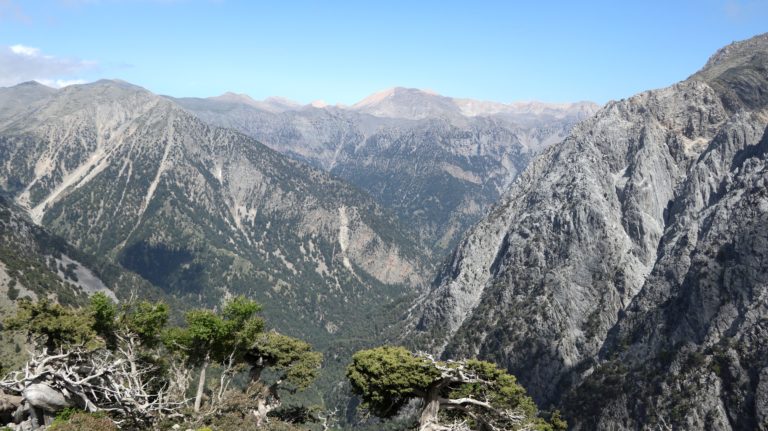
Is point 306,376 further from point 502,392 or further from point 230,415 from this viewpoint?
point 502,392

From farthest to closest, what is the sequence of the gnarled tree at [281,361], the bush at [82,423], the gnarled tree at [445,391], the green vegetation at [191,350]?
the gnarled tree at [281,361]
the green vegetation at [191,350]
the gnarled tree at [445,391]
the bush at [82,423]

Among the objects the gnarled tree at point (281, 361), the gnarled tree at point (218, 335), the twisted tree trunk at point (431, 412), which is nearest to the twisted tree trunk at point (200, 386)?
the gnarled tree at point (218, 335)

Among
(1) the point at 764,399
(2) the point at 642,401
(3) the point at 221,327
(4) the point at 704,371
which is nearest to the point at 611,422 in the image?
(2) the point at 642,401

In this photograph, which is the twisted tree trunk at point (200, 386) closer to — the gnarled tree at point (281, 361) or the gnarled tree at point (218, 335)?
the gnarled tree at point (218, 335)

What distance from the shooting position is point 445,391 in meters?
58.2

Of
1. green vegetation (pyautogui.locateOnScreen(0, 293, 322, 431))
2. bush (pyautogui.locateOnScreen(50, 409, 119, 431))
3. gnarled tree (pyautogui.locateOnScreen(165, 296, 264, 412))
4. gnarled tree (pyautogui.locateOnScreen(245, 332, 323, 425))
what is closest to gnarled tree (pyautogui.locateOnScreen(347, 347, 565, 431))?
gnarled tree (pyautogui.locateOnScreen(245, 332, 323, 425))

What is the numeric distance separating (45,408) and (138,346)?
2538cm

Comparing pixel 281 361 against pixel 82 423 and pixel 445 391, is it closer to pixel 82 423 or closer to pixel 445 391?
pixel 445 391

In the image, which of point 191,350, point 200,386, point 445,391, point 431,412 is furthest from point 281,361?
point 431,412

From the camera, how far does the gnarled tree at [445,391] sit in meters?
54.5

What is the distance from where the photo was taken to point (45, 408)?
4509 cm

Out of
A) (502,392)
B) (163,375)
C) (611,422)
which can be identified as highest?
(502,392)

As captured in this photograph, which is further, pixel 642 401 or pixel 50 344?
pixel 642 401

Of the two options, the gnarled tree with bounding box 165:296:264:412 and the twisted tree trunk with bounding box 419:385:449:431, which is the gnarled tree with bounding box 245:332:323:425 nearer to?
the gnarled tree with bounding box 165:296:264:412
